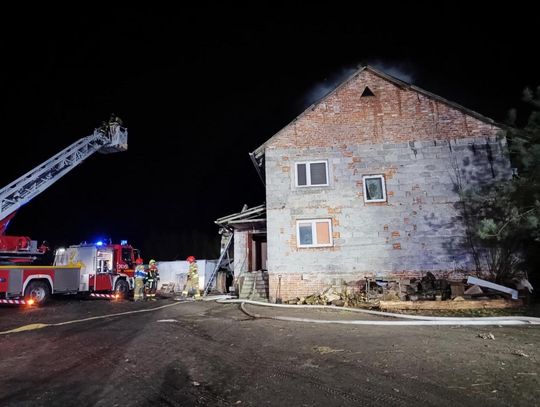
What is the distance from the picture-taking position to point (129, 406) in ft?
11.4

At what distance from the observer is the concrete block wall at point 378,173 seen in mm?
11758

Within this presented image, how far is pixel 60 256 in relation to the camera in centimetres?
1728

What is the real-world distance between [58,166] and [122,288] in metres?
6.29

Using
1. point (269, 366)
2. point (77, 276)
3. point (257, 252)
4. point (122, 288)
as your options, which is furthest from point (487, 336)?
point (122, 288)

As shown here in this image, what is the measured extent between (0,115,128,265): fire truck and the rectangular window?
1030 cm

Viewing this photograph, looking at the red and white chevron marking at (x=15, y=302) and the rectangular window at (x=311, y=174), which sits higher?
the rectangular window at (x=311, y=174)

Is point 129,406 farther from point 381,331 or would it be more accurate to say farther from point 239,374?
point 381,331

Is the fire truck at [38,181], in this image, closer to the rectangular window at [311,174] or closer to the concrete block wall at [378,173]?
the concrete block wall at [378,173]

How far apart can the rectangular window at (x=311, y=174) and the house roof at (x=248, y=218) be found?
8.92 ft

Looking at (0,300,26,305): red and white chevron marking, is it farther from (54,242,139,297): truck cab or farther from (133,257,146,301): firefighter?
(133,257,146,301): firefighter

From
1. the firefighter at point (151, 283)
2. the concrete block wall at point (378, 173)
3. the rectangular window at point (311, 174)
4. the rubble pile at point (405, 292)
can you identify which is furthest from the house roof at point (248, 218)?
the rubble pile at point (405, 292)

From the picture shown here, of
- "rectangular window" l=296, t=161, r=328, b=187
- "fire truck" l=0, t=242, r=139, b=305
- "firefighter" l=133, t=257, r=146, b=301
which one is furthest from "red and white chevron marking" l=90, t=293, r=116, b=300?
"rectangular window" l=296, t=161, r=328, b=187

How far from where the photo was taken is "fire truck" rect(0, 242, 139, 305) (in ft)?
42.7

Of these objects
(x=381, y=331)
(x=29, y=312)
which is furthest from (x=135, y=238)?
(x=381, y=331)
